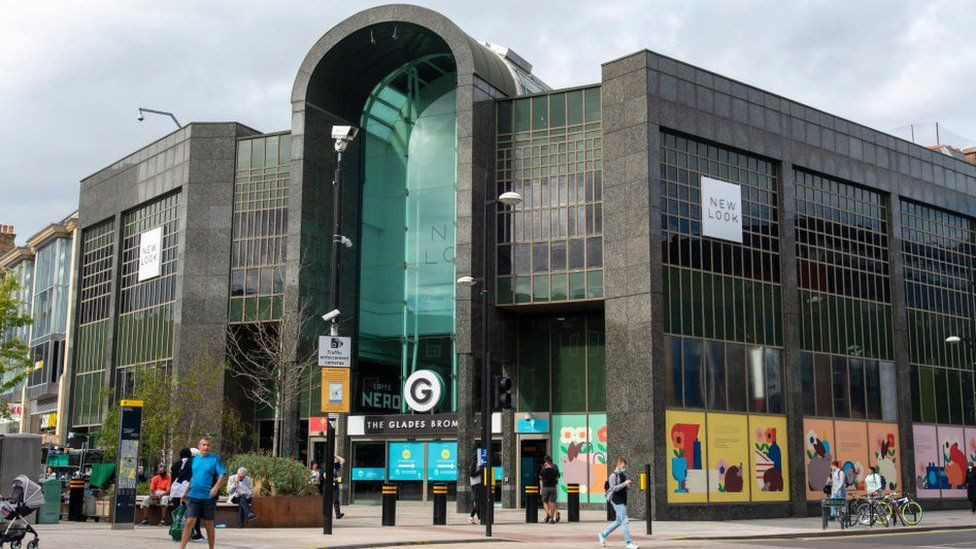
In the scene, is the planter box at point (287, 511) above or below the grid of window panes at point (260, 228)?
below

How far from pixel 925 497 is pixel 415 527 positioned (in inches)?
943

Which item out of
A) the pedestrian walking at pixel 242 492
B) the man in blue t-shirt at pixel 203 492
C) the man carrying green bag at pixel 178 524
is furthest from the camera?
the pedestrian walking at pixel 242 492

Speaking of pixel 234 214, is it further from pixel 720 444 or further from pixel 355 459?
pixel 720 444

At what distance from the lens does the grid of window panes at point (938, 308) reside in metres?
41.9

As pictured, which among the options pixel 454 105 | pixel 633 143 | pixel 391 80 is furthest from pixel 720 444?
pixel 391 80

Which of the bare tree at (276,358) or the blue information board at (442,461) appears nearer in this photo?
the bare tree at (276,358)

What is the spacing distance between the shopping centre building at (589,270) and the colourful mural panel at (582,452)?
0.26ft

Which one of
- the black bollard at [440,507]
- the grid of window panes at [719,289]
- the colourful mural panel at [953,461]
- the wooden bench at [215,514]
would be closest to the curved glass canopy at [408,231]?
the grid of window panes at [719,289]

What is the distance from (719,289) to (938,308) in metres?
14.6

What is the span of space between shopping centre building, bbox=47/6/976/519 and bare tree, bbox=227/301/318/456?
1.78 ft

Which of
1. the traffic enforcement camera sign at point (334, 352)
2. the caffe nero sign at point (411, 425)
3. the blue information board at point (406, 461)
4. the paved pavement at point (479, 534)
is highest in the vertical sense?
the traffic enforcement camera sign at point (334, 352)

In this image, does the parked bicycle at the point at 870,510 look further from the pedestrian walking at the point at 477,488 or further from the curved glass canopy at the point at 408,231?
the curved glass canopy at the point at 408,231

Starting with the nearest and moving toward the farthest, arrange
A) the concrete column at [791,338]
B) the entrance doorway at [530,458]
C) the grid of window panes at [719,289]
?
the grid of window panes at [719,289] → the concrete column at [791,338] → the entrance doorway at [530,458]

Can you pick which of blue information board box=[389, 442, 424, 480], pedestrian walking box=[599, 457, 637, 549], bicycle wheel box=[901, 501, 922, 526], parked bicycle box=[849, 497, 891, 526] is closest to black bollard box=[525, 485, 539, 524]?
pedestrian walking box=[599, 457, 637, 549]
